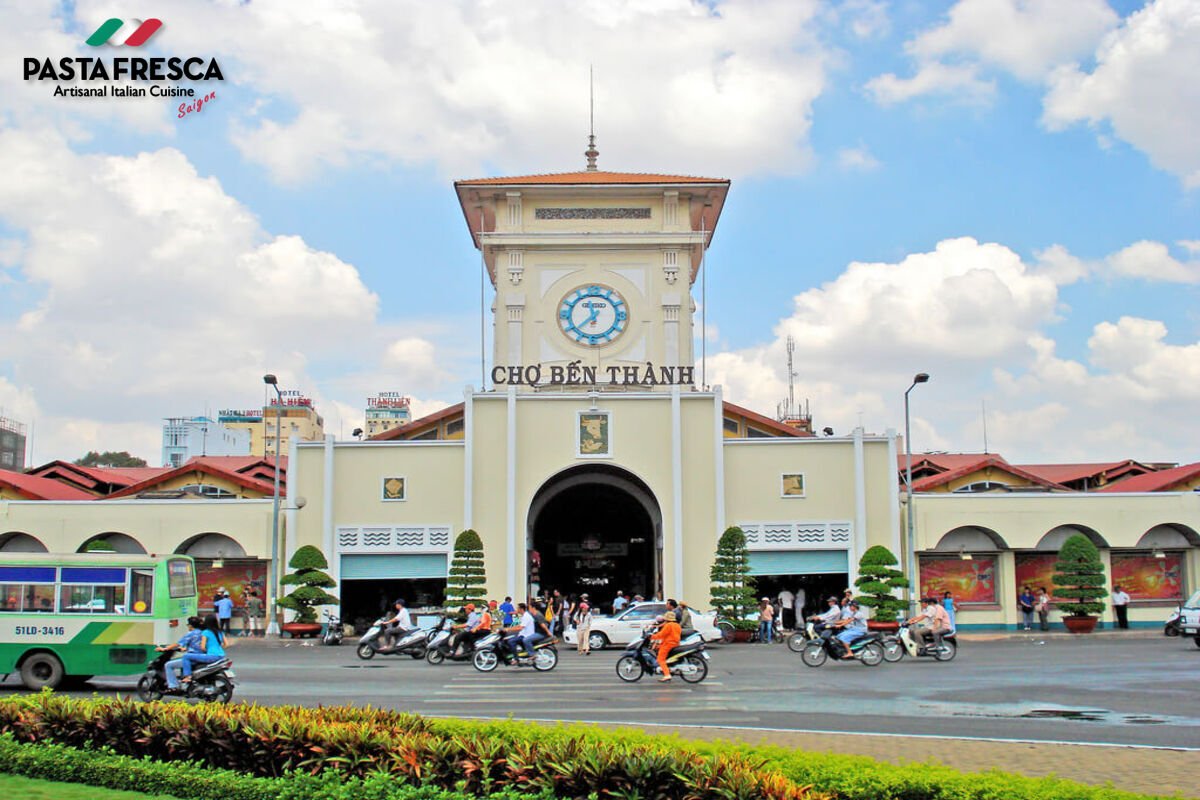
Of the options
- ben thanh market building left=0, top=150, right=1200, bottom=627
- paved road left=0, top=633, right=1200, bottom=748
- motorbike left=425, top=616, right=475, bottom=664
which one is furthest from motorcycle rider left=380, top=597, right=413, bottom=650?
ben thanh market building left=0, top=150, right=1200, bottom=627

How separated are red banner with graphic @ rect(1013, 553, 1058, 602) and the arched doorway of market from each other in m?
12.9

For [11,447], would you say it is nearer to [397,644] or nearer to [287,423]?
[287,423]

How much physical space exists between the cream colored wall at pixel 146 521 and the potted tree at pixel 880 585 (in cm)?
1929

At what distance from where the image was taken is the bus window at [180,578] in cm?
2072

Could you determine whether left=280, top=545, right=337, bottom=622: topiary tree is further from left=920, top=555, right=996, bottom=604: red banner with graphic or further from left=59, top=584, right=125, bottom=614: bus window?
left=920, top=555, right=996, bottom=604: red banner with graphic

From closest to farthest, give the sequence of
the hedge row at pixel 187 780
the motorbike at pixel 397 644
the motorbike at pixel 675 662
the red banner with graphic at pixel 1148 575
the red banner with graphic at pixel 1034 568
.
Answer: the hedge row at pixel 187 780 → the motorbike at pixel 675 662 → the motorbike at pixel 397 644 → the red banner with graphic at pixel 1148 575 → the red banner with graphic at pixel 1034 568

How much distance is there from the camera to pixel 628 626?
1254 inches

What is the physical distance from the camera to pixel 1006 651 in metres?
30.1

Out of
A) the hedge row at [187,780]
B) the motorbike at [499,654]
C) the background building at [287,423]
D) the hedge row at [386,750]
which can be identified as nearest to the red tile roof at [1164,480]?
the motorbike at [499,654]

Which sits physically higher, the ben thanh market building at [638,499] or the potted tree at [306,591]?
the ben thanh market building at [638,499]

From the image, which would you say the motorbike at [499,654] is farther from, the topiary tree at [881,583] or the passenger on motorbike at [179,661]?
the topiary tree at [881,583]

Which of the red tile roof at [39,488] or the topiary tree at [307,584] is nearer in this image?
the topiary tree at [307,584]

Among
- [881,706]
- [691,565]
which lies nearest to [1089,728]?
[881,706]

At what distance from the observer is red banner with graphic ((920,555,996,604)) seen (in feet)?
132
